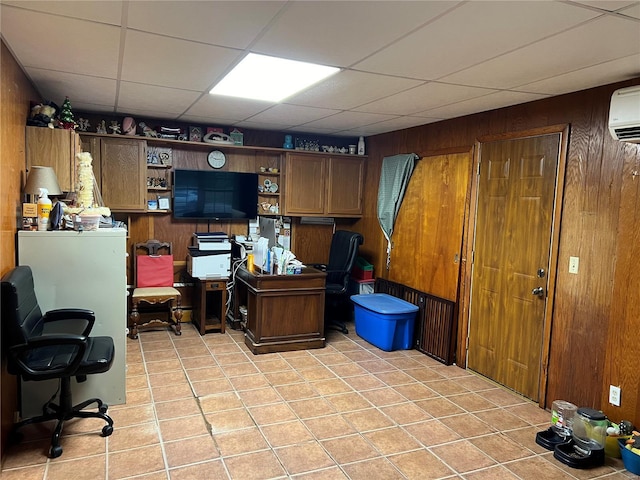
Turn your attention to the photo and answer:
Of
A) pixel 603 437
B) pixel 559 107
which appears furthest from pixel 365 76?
pixel 603 437

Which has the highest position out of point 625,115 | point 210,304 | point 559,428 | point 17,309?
point 625,115

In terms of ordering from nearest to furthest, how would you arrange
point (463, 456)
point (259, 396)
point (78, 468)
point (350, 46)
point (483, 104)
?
point (350, 46), point (78, 468), point (463, 456), point (259, 396), point (483, 104)

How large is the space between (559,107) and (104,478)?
3.81m

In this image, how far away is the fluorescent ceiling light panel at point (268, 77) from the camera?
280 cm

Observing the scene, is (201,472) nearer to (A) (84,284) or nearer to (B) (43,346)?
(B) (43,346)

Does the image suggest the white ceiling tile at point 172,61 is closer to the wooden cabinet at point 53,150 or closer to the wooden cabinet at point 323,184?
the wooden cabinet at point 53,150

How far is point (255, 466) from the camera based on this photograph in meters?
2.57

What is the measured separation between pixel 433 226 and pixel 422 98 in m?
1.50

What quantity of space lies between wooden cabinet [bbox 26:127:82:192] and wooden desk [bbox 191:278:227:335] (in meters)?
2.00

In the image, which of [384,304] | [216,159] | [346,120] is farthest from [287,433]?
[216,159]

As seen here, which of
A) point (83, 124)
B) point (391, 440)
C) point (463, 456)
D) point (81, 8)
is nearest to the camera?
point (81, 8)

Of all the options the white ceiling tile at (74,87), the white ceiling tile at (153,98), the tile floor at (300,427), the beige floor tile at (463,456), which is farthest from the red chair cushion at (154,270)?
the beige floor tile at (463,456)

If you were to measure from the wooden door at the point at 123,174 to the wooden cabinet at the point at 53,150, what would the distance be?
4.87 feet

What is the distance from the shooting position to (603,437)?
2791 mm
